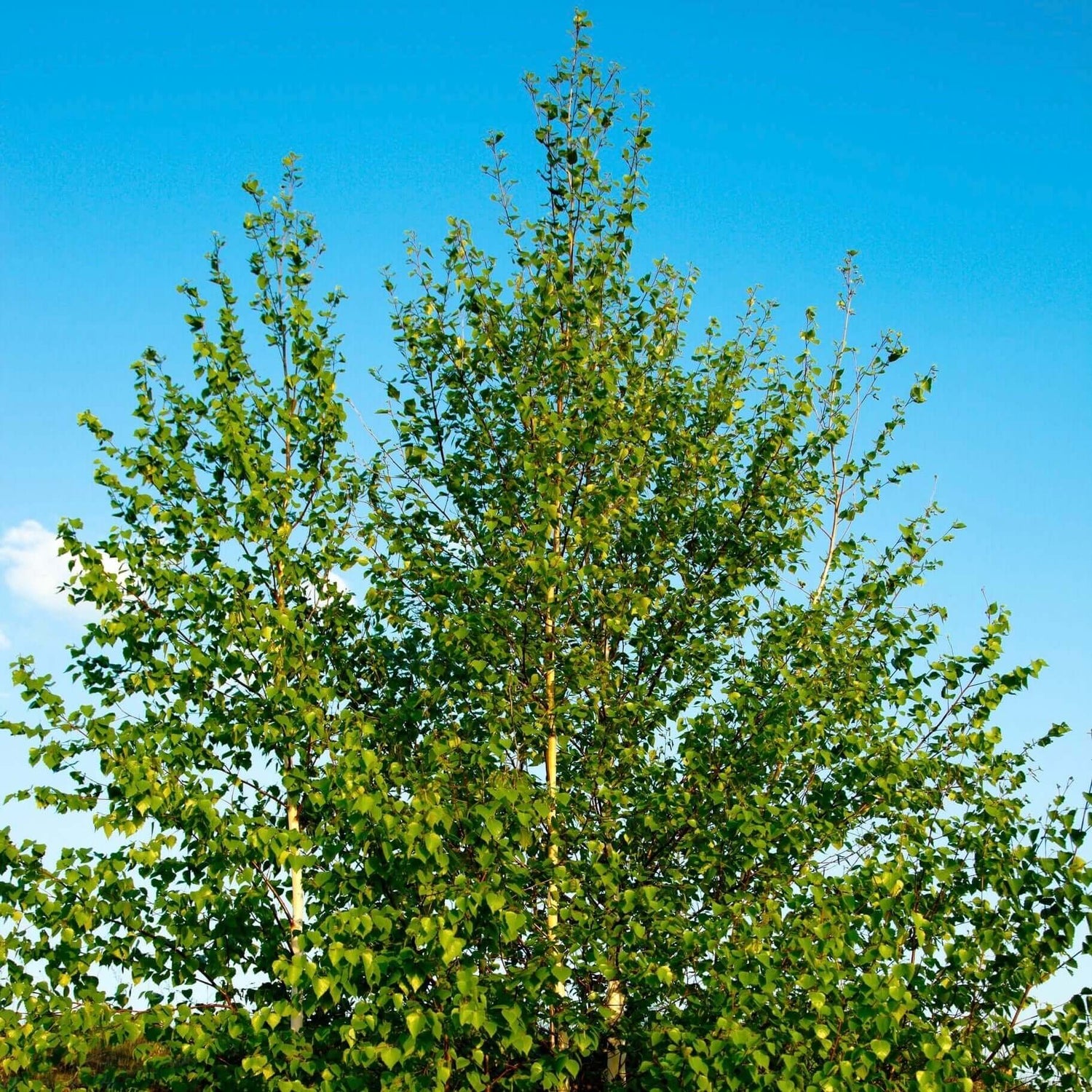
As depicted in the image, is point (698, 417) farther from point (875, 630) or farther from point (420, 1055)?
point (420, 1055)

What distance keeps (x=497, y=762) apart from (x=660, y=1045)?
291 cm

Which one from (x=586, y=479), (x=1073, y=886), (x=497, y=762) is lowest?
(x=1073, y=886)

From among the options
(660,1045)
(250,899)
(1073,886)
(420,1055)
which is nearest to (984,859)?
(1073,886)

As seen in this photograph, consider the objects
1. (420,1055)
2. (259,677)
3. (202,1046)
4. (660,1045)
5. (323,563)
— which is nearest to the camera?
(420,1055)

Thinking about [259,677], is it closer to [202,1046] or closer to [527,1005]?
[202,1046]

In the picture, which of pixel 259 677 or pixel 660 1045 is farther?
pixel 259 677

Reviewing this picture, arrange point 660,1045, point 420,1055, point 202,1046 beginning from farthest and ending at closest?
1. point 660,1045
2. point 202,1046
3. point 420,1055

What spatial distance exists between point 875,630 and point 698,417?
3342 millimetres

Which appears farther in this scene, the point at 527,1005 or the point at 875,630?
the point at 875,630

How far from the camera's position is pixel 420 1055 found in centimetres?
841

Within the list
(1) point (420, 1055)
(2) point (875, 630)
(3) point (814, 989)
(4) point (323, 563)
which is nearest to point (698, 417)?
(2) point (875, 630)

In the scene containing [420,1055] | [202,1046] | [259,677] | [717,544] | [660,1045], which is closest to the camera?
[420,1055]

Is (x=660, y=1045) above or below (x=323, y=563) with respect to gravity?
below

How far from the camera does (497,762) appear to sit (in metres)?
10.0
